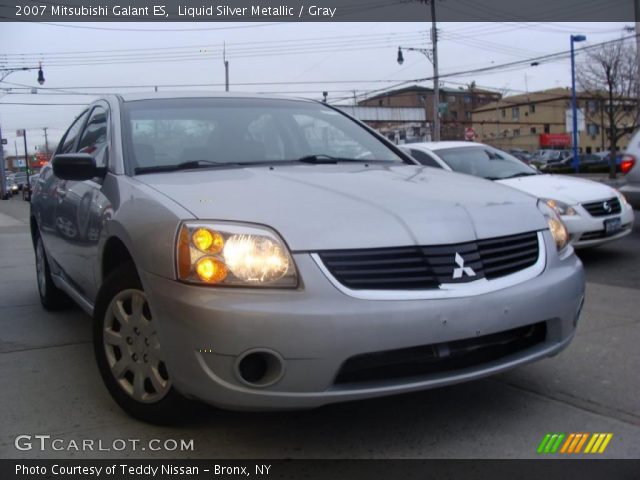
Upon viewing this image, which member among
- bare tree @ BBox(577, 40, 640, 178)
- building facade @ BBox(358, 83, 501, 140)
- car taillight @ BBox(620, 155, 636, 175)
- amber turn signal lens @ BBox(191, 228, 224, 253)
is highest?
building facade @ BBox(358, 83, 501, 140)

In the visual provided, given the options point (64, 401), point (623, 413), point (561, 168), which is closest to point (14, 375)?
point (64, 401)

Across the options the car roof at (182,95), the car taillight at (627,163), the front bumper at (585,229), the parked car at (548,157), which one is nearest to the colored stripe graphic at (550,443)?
the car roof at (182,95)

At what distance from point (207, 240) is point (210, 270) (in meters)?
0.12

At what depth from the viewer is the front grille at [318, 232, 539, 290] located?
2.47 metres

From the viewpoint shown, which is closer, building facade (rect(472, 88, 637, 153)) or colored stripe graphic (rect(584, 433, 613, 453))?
colored stripe graphic (rect(584, 433, 613, 453))

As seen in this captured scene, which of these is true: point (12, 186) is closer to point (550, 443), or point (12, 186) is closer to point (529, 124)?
point (529, 124)

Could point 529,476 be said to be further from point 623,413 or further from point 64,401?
point 64,401

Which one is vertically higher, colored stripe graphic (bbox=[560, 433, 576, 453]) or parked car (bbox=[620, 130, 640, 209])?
parked car (bbox=[620, 130, 640, 209])

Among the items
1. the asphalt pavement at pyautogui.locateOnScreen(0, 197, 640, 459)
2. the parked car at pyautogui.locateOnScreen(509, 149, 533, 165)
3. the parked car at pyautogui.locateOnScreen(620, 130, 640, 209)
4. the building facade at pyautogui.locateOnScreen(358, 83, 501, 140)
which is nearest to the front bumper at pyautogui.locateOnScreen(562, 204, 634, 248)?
the parked car at pyautogui.locateOnScreen(620, 130, 640, 209)

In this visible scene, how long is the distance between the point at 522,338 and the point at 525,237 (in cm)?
45

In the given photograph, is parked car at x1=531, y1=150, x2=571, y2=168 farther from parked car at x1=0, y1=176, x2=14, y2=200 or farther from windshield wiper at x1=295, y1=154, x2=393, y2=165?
windshield wiper at x1=295, y1=154, x2=393, y2=165

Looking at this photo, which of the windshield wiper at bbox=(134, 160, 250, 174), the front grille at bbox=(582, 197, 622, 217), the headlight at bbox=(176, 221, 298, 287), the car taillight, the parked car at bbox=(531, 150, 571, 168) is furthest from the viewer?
Result: the parked car at bbox=(531, 150, 571, 168)

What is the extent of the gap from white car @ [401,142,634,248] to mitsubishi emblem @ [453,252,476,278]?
3.78 metres

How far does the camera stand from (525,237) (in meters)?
2.93
